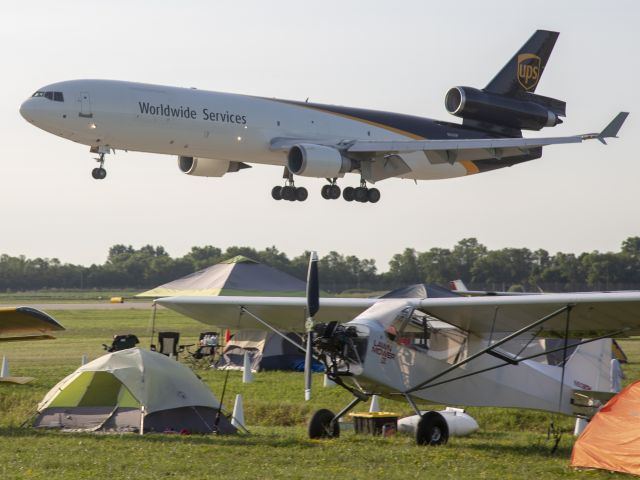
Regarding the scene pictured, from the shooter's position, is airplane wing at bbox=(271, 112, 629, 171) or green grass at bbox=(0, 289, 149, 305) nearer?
airplane wing at bbox=(271, 112, 629, 171)

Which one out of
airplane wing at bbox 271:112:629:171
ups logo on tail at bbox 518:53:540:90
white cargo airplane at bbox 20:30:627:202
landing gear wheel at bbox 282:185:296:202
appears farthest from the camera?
ups logo on tail at bbox 518:53:540:90

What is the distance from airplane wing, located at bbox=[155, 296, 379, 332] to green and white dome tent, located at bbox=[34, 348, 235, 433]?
1052mm

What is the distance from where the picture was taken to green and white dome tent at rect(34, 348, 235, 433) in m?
16.9

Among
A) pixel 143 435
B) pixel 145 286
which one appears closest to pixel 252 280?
pixel 143 435

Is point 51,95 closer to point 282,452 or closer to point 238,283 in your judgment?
point 238,283

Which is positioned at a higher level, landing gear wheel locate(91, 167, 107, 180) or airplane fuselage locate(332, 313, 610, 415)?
landing gear wheel locate(91, 167, 107, 180)

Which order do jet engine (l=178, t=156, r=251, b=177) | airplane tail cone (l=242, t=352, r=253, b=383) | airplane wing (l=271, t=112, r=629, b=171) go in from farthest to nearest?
jet engine (l=178, t=156, r=251, b=177) < airplane wing (l=271, t=112, r=629, b=171) < airplane tail cone (l=242, t=352, r=253, b=383)

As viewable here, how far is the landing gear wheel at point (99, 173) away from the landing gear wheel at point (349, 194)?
929 cm

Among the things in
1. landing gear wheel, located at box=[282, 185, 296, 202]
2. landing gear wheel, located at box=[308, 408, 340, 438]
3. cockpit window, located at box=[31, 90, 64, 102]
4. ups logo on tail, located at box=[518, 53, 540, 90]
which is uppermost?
ups logo on tail, located at box=[518, 53, 540, 90]

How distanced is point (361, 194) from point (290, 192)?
2405 millimetres

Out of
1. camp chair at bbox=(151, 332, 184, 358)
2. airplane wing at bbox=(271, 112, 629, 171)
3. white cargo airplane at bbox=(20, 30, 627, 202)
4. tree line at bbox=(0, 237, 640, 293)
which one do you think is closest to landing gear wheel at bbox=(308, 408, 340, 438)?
camp chair at bbox=(151, 332, 184, 358)

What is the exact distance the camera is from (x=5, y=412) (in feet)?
66.3

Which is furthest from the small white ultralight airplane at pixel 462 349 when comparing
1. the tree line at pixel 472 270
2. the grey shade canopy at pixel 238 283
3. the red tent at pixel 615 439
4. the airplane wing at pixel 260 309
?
the tree line at pixel 472 270

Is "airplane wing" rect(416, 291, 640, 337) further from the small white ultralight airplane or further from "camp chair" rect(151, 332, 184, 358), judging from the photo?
"camp chair" rect(151, 332, 184, 358)
